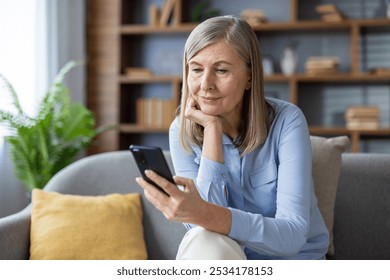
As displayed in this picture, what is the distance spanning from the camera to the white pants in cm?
149

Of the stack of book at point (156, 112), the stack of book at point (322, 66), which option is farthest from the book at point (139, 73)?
the stack of book at point (322, 66)

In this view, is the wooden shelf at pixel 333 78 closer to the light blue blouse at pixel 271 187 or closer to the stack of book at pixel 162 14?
the stack of book at pixel 162 14

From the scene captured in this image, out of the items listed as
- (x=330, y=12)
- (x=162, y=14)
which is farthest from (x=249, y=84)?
(x=162, y=14)

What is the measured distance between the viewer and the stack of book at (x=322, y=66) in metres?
4.76

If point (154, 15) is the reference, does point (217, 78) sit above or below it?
below

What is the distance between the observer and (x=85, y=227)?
7.20ft

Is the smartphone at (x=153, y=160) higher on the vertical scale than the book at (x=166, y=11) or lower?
lower

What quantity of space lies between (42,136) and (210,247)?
256 cm

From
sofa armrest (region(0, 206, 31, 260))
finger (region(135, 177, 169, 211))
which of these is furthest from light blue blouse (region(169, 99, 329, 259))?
sofa armrest (region(0, 206, 31, 260))

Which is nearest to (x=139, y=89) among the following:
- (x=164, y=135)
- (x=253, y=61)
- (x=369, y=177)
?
(x=164, y=135)

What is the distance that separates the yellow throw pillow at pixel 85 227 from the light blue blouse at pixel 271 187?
1.58 feet

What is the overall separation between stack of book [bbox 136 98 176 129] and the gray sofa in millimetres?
2583

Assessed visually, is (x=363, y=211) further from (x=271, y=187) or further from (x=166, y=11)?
(x=166, y=11)

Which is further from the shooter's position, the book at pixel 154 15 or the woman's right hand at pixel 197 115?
the book at pixel 154 15
